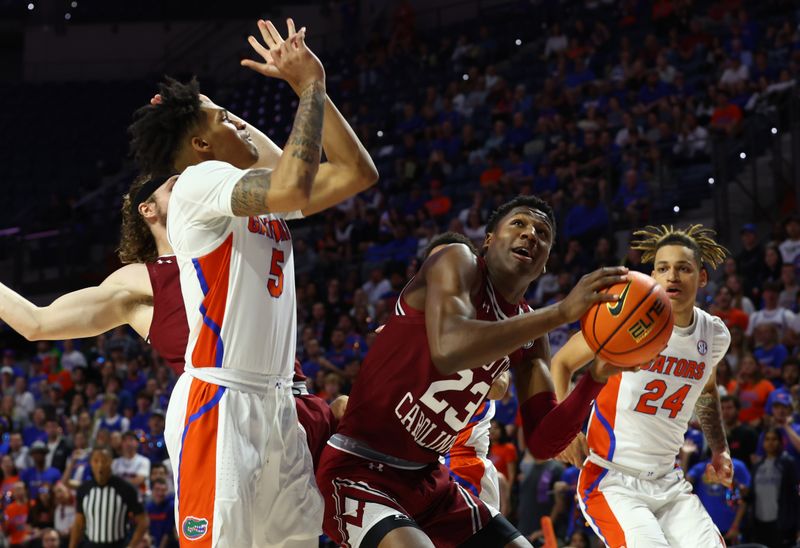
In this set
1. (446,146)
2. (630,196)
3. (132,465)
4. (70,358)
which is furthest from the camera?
(446,146)

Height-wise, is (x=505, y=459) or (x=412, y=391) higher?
(x=412, y=391)

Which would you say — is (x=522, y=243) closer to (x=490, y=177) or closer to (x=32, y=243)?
(x=490, y=177)

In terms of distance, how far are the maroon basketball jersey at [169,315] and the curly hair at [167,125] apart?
0.38 meters

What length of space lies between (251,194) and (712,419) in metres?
3.62

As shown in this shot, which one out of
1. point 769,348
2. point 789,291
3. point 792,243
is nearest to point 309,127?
point 769,348

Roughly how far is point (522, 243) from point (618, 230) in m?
9.03

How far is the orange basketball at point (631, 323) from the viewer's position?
12.6 feet

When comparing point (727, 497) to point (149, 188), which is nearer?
point (149, 188)

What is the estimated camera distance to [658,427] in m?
5.91

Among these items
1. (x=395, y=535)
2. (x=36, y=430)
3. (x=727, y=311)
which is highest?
(x=727, y=311)

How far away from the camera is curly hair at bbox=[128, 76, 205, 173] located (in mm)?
4141

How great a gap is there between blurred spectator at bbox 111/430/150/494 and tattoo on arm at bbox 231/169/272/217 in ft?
Result: 31.3

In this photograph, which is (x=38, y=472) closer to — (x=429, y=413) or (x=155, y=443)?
(x=155, y=443)

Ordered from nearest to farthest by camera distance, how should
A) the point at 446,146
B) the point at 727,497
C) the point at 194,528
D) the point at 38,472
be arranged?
the point at 194,528 < the point at 727,497 < the point at 38,472 < the point at 446,146
